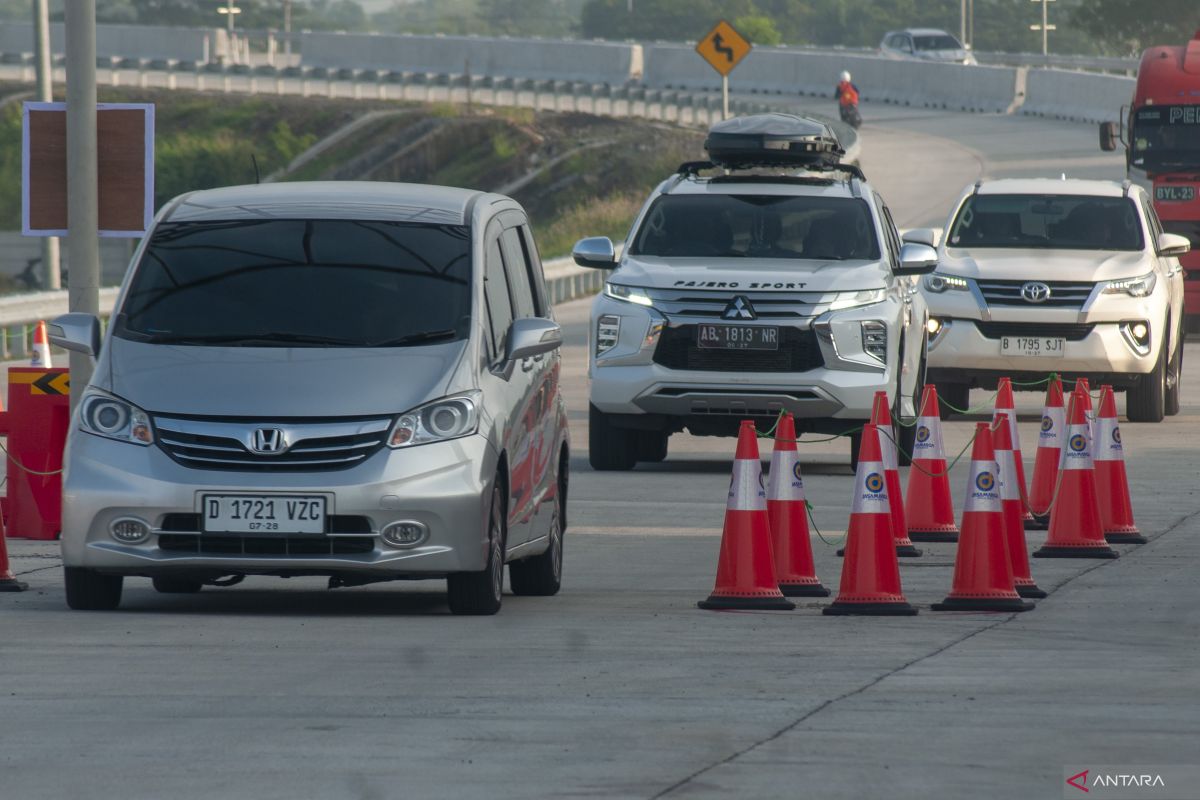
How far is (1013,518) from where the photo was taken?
1152 cm

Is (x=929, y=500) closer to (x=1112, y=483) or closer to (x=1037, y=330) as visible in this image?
(x=1112, y=483)

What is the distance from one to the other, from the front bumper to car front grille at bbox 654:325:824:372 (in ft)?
22.9

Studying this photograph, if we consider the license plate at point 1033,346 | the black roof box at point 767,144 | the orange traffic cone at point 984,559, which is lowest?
the license plate at point 1033,346

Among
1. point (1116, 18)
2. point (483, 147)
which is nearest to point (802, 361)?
point (483, 147)

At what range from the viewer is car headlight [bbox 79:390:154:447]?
10344 mm

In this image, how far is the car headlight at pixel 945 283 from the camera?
2138 cm

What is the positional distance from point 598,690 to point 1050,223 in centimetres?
1445

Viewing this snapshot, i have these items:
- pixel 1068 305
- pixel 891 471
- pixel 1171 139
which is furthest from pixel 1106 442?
pixel 1171 139

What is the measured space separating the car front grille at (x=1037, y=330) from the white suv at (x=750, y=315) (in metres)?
2.73

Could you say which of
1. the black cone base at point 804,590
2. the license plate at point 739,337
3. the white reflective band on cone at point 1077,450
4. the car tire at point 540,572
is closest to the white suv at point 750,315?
the license plate at point 739,337

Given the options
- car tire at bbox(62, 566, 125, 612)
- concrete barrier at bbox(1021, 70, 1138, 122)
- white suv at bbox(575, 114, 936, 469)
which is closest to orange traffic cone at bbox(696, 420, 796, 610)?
car tire at bbox(62, 566, 125, 612)

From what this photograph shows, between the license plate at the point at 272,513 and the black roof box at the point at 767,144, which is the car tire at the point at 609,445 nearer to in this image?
the black roof box at the point at 767,144

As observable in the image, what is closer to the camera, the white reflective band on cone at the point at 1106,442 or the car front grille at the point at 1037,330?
the white reflective band on cone at the point at 1106,442

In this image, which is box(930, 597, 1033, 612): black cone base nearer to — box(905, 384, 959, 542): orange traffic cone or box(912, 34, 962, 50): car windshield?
box(905, 384, 959, 542): orange traffic cone
